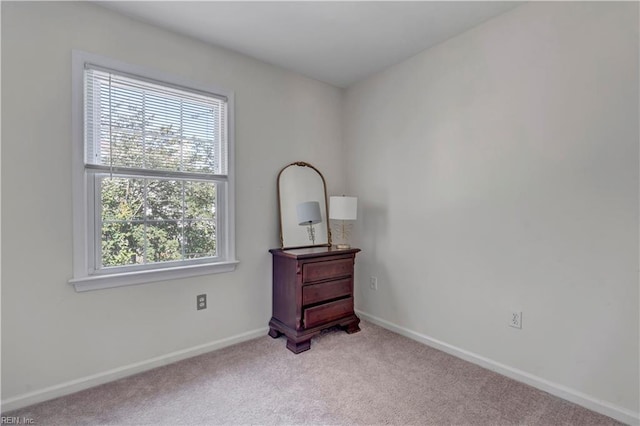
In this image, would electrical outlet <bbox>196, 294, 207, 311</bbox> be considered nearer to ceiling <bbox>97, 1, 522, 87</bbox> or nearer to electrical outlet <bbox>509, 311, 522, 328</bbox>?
ceiling <bbox>97, 1, 522, 87</bbox>

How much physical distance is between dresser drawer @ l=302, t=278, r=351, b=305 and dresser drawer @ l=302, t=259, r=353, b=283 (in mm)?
54

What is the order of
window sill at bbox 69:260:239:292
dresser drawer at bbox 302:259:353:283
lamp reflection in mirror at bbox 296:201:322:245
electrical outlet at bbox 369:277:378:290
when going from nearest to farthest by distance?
window sill at bbox 69:260:239:292, dresser drawer at bbox 302:259:353:283, lamp reflection in mirror at bbox 296:201:322:245, electrical outlet at bbox 369:277:378:290

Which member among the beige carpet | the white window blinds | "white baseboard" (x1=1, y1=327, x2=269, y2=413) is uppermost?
the white window blinds

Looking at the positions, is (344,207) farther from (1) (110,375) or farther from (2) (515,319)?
(1) (110,375)

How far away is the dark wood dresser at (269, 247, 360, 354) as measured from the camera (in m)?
2.49

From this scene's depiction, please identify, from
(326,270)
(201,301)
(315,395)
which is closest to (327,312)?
(326,270)

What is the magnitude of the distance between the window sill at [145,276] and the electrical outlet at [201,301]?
18 cm

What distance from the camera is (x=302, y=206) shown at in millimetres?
2729

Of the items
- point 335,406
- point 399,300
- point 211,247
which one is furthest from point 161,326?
point 399,300

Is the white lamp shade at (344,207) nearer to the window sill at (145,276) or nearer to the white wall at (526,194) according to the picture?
the white wall at (526,194)

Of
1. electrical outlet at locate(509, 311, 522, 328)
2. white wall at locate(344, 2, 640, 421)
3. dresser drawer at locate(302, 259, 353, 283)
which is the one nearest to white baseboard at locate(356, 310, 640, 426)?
white wall at locate(344, 2, 640, 421)

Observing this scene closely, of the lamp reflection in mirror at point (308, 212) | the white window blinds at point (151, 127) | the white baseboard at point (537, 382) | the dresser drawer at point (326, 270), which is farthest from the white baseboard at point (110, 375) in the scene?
the white baseboard at point (537, 382)

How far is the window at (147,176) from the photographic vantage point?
198cm

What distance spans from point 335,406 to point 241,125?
215 centimetres
